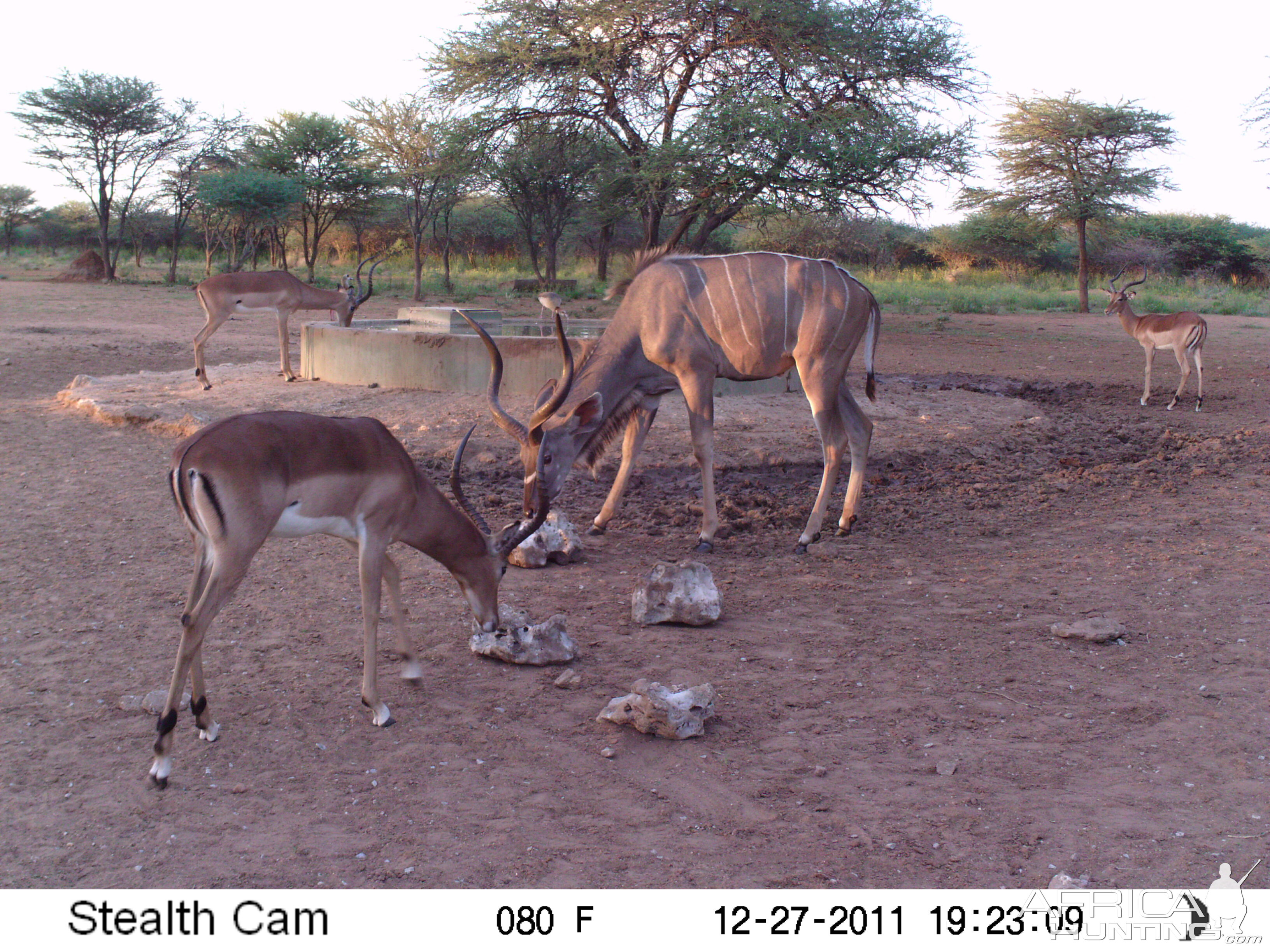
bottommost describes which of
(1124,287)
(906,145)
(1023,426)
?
(1023,426)

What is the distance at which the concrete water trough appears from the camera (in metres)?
9.16

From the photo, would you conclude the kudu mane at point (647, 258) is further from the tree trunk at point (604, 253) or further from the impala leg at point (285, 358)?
the tree trunk at point (604, 253)

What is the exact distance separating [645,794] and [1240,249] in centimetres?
4263

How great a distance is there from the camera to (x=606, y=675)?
4258mm

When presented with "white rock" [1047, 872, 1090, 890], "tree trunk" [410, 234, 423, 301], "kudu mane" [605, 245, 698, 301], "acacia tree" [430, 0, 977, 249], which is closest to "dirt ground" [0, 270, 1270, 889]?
"white rock" [1047, 872, 1090, 890]

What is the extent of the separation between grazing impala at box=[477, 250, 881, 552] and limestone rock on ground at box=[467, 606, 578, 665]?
2005mm

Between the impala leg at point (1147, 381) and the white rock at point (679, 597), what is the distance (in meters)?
8.98

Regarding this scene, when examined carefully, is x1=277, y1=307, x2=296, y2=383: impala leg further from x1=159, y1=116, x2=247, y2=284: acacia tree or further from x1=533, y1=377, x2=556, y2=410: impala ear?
x1=159, y1=116, x2=247, y2=284: acacia tree

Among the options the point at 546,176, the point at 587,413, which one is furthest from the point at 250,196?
the point at 587,413

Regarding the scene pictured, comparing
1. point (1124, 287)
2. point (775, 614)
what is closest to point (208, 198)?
point (1124, 287)

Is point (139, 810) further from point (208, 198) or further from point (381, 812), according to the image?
point (208, 198)

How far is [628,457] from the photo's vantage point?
6605mm

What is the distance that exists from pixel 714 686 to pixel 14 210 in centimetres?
4999

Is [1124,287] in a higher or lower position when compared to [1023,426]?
higher
